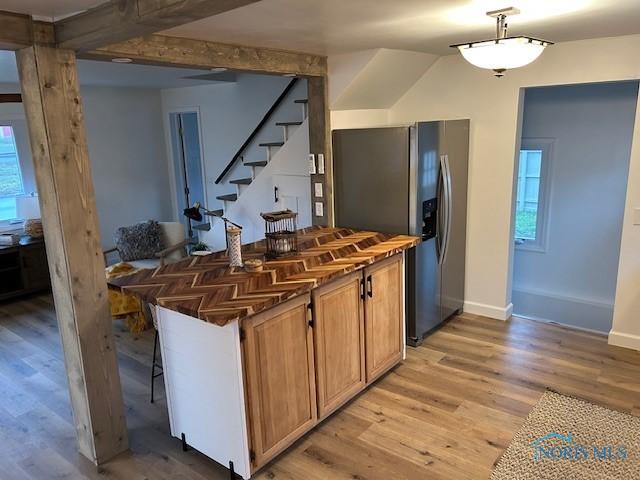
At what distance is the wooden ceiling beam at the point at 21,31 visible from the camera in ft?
6.64

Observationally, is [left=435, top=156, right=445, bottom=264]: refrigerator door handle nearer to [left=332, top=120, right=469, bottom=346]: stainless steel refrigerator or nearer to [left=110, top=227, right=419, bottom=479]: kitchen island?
[left=332, top=120, right=469, bottom=346]: stainless steel refrigerator

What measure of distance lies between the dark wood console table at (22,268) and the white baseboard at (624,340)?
557 centimetres

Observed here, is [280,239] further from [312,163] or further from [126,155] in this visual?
[126,155]

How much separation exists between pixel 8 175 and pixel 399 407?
5174 mm

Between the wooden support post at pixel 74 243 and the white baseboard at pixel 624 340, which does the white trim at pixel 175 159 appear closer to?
the wooden support post at pixel 74 243

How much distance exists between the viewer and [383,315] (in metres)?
3.29

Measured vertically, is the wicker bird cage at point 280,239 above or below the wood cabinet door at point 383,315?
above

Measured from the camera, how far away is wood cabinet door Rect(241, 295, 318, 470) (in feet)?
7.66

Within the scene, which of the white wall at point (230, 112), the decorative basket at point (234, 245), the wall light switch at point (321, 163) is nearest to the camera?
the decorative basket at point (234, 245)

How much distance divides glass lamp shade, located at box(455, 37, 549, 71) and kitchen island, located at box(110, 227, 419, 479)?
4.12 feet

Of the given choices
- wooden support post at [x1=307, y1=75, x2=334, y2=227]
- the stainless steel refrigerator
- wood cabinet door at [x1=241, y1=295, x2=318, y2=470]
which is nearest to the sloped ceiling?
wooden support post at [x1=307, y1=75, x2=334, y2=227]

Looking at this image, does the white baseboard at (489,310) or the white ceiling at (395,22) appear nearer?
the white ceiling at (395,22)

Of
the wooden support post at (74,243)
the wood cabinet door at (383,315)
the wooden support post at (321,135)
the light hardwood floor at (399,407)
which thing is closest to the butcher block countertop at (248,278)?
the wood cabinet door at (383,315)

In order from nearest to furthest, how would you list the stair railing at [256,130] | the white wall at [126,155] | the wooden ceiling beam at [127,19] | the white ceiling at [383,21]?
the wooden ceiling beam at [127,19]
the white ceiling at [383,21]
the stair railing at [256,130]
the white wall at [126,155]
